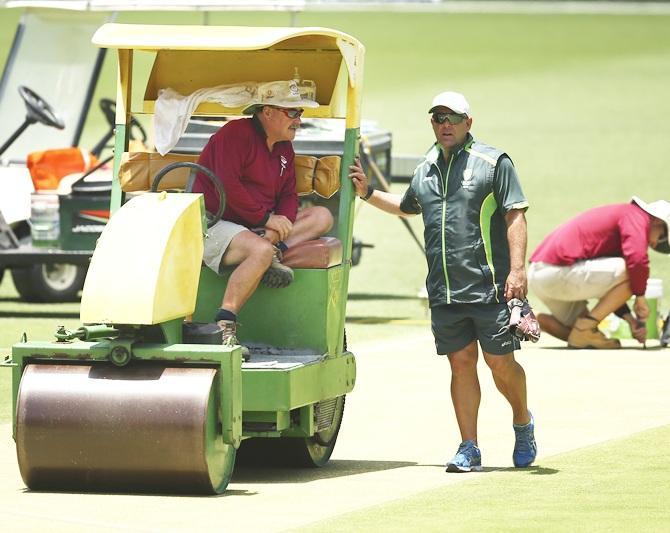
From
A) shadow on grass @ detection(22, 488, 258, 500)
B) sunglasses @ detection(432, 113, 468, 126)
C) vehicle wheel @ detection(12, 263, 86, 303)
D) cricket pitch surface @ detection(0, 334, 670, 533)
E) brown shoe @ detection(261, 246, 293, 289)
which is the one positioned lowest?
vehicle wheel @ detection(12, 263, 86, 303)

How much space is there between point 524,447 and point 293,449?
3.40 ft

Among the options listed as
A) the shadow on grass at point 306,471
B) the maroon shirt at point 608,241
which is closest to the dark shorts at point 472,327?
the shadow on grass at point 306,471

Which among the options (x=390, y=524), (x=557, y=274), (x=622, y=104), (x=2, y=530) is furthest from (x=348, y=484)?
(x=622, y=104)

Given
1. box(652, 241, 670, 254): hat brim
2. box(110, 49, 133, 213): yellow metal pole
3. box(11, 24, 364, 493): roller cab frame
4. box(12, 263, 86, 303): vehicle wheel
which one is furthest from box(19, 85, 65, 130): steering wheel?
box(11, 24, 364, 493): roller cab frame

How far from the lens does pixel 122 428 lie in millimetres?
7289

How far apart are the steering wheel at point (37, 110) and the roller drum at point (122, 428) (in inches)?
313

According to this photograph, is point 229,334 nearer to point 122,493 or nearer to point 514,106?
point 122,493

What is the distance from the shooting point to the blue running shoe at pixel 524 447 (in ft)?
27.3

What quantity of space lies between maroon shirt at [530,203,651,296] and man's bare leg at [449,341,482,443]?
4.28 meters

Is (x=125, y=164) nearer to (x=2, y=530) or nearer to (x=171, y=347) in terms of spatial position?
(x=171, y=347)

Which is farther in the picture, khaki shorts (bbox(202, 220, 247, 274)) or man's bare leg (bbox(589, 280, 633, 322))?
man's bare leg (bbox(589, 280, 633, 322))

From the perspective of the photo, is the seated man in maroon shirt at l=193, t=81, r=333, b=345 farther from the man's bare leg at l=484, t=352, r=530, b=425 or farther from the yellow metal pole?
the man's bare leg at l=484, t=352, r=530, b=425

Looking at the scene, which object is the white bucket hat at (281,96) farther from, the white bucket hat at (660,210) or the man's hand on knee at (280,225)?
the white bucket hat at (660,210)

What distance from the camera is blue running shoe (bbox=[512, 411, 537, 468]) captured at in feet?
27.3
